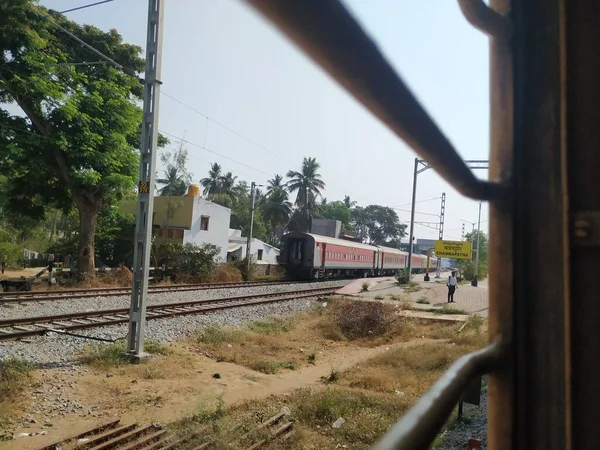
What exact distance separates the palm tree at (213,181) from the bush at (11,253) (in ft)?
115

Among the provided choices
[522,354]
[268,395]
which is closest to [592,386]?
[522,354]

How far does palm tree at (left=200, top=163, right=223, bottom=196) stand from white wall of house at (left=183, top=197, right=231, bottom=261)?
2926 centimetres

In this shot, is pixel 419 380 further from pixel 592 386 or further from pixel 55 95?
pixel 55 95

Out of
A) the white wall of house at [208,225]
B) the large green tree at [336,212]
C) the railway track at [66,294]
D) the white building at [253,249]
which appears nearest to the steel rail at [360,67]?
the railway track at [66,294]

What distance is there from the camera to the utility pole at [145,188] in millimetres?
7777

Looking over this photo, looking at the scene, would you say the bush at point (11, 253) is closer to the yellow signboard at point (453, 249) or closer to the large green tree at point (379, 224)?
the yellow signboard at point (453, 249)

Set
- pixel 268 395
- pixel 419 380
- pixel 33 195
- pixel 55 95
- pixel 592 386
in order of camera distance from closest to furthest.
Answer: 1. pixel 592 386
2. pixel 268 395
3. pixel 419 380
4. pixel 55 95
5. pixel 33 195

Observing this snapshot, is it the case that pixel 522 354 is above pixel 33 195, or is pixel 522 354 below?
below

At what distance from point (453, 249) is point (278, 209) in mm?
25789

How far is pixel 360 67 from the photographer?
0.58 meters

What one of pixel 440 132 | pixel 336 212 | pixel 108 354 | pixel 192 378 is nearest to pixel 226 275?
pixel 108 354

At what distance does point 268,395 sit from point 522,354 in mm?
6254

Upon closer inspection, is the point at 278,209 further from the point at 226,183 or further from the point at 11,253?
the point at 11,253

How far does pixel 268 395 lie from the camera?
6766 mm
